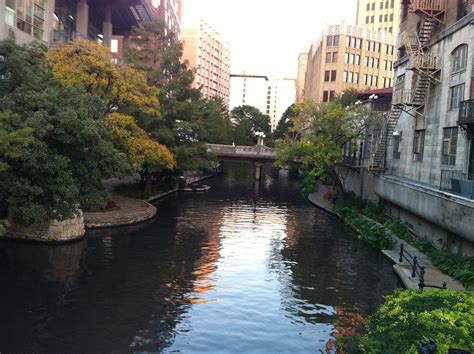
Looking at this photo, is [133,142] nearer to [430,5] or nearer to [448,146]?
[448,146]

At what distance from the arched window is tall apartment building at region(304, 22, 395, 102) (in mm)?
72587

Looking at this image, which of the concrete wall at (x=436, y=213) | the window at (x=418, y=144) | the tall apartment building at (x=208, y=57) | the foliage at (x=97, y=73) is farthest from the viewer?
the tall apartment building at (x=208, y=57)

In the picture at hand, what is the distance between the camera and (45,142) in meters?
26.7

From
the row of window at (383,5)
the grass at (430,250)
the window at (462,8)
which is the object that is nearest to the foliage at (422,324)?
the grass at (430,250)

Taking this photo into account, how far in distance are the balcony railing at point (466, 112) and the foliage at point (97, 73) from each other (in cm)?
2264

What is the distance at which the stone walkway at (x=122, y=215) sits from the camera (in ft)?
113

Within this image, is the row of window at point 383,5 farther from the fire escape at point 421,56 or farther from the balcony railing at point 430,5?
the balcony railing at point 430,5

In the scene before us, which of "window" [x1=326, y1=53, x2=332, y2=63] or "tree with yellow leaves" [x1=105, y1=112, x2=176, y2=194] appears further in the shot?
"window" [x1=326, y1=53, x2=332, y2=63]

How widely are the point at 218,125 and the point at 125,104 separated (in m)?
49.3

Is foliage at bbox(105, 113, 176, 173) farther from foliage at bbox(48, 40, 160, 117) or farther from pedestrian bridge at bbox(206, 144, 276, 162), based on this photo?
pedestrian bridge at bbox(206, 144, 276, 162)

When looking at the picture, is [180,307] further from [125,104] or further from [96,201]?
[125,104]

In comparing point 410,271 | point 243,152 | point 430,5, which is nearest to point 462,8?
point 430,5

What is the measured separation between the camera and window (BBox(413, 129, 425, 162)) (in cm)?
3672

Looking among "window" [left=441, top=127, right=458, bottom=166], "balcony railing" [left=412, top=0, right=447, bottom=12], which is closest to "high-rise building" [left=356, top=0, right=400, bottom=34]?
"balcony railing" [left=412, top=0, right=447, bottom=12]
